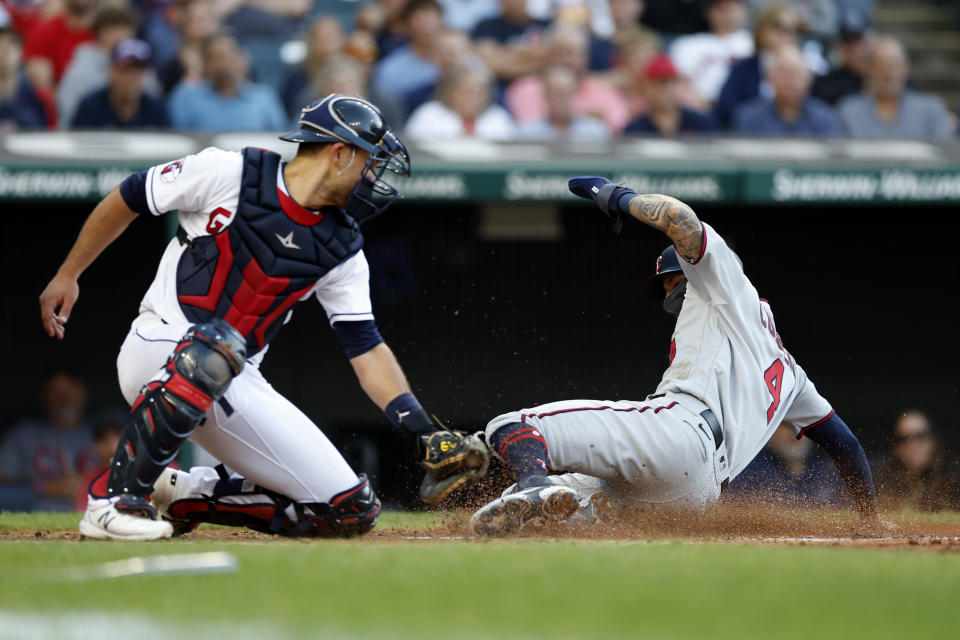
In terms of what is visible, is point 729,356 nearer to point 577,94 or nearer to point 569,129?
point 569,129

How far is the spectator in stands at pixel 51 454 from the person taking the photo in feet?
23.2

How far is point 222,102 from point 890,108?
438cm

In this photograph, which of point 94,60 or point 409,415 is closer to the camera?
point 409,415

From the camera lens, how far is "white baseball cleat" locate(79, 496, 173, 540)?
11.6ft

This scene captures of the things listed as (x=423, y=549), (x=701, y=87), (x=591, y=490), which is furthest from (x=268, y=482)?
(x=701, y=87)

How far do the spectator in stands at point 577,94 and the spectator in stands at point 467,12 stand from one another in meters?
0.79

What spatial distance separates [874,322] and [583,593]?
5202mm

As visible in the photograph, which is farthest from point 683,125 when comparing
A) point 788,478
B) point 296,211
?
point 296,211

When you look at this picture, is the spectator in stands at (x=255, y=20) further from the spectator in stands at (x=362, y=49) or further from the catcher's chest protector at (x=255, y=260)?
the catcher's chest protector at (x=255, y=260)

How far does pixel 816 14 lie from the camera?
31.3ft

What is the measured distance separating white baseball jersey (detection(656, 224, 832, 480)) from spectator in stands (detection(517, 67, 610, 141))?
3887 millimetres

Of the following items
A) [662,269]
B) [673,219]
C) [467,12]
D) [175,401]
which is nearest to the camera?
[175,401]

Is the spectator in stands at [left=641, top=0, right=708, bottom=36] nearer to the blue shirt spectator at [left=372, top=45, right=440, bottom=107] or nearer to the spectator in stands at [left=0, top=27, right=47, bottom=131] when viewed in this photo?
the blue shirt spectator at [left=372, top=45, right=440, bottom=107]

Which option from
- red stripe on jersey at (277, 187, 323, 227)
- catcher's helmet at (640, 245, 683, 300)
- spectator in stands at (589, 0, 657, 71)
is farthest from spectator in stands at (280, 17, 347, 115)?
red stripe on jersey at (277, 187, 323, 227)
